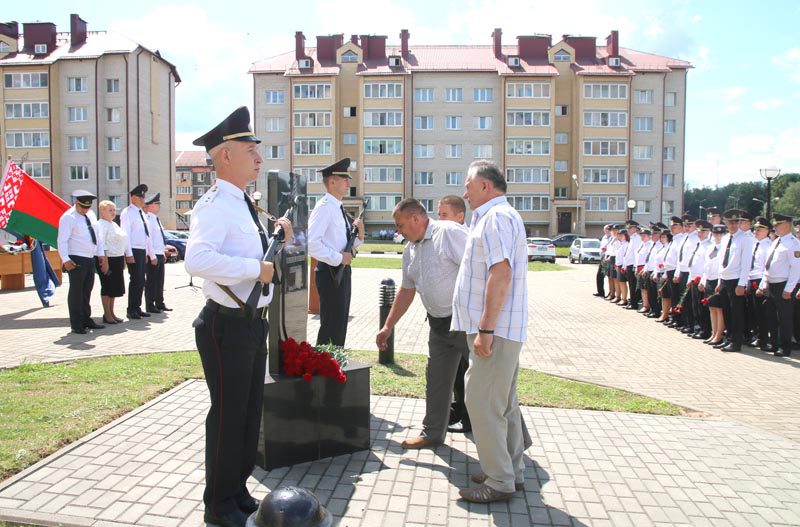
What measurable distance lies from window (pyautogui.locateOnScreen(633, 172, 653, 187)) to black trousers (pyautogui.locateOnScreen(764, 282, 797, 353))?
56.7 meters

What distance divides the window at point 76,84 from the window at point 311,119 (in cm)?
1998

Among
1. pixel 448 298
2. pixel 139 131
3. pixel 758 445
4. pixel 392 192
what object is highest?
pixel 139 131

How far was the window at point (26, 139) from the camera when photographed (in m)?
59.5

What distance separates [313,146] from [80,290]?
5466cm

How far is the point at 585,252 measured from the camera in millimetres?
36781

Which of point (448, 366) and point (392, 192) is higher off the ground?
point (392, 192)

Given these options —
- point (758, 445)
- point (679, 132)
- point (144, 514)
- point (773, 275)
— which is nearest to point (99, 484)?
point (144, 514)

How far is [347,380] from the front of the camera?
4.93 meters

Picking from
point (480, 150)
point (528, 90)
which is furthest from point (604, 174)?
point (480, 150)

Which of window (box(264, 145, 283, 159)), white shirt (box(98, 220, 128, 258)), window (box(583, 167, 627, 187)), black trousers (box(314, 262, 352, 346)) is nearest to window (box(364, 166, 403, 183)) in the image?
window (box(264, 145, 283, 159))

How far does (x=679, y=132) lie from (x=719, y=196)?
8752 cm

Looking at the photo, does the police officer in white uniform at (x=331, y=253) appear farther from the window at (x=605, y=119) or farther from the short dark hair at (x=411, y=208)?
the window at (x=605, y=119)

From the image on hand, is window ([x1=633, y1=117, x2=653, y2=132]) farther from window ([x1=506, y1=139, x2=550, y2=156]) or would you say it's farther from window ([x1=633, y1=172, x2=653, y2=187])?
window ([x1=506, y1=139, x2=550, y2=156])

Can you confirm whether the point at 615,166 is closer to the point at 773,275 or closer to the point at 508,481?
the point at 773,275
